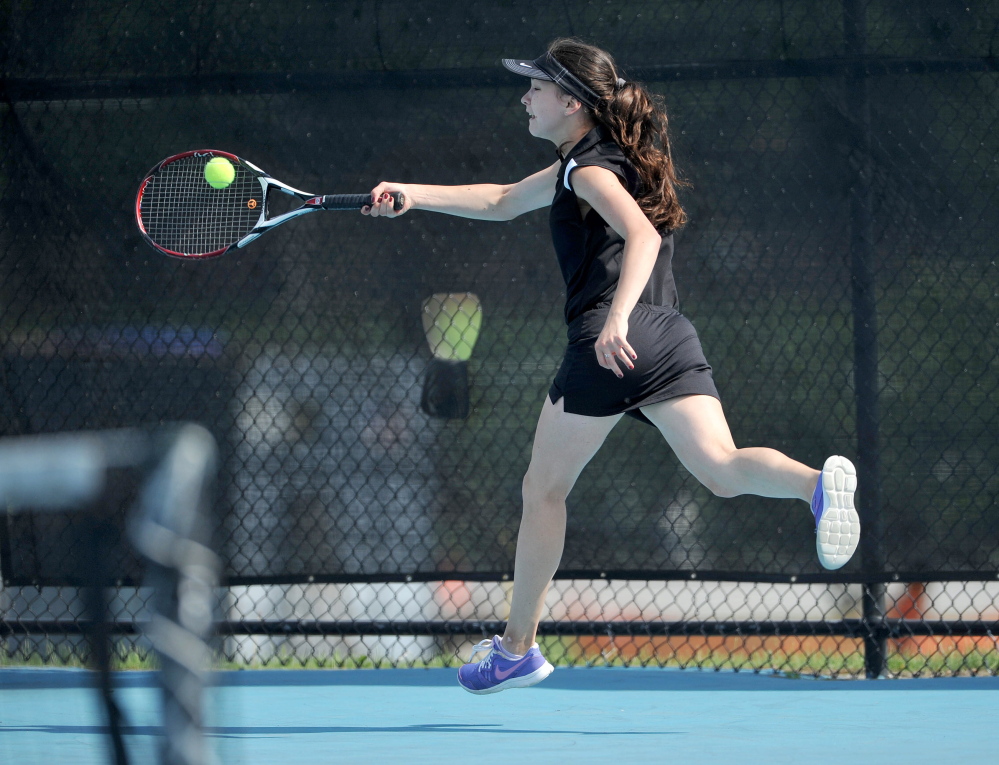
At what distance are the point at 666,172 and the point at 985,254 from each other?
1.36 metres

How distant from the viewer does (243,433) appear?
12.2 ft

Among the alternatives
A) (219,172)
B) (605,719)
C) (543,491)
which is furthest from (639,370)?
(219,172)

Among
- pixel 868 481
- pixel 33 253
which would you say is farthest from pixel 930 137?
pixel 33 253

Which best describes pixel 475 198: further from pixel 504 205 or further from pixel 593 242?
pixel 593 242

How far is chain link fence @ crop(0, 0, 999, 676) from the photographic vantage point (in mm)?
3549

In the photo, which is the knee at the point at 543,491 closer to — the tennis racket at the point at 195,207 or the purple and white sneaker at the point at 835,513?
the purple and white sneaker at the point at 835,513

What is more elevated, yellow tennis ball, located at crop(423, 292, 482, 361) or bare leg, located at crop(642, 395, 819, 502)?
yellow tennis ball, located at crop(423, 292, 482, 361)

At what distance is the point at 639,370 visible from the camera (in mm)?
2607

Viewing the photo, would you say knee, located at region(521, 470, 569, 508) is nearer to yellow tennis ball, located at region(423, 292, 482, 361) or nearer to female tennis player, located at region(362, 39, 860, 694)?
female tennis player, located at region(362, 39, 860, 694)

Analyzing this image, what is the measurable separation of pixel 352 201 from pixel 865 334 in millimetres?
1656

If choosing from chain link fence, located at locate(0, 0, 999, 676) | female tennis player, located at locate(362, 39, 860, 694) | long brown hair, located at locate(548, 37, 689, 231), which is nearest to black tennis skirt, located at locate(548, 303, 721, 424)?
female tennis player, located at locate(362, 39, 860, 694)

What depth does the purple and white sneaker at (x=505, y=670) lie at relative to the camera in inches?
109

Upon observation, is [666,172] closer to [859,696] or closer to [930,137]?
[930,137]

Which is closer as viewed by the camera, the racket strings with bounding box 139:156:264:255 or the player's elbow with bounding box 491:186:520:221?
the player's elbow with bounding box 491:186:520:221
